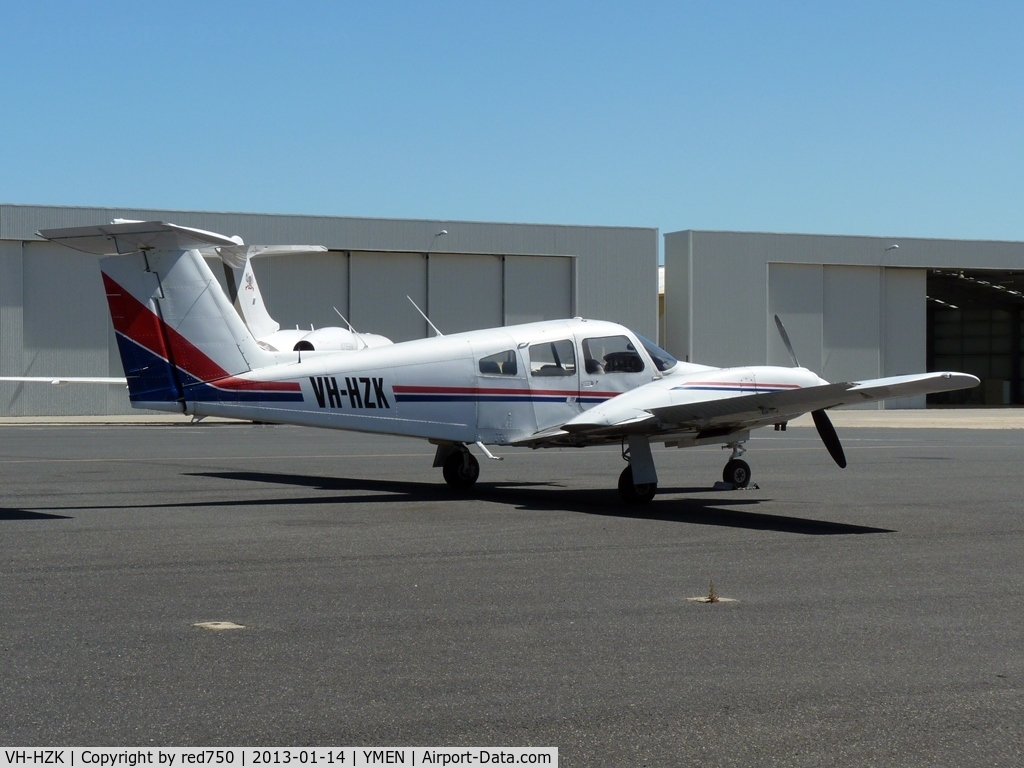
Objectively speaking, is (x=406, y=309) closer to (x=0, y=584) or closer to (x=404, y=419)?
(x=404, y=419)

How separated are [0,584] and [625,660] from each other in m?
4.81

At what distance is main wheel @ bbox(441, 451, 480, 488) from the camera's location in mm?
16156

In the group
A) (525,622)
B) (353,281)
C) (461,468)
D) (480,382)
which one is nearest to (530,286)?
(353,281)

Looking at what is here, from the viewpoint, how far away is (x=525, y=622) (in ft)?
24.9

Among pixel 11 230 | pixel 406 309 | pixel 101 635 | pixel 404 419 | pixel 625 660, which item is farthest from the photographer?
pixel 406 309

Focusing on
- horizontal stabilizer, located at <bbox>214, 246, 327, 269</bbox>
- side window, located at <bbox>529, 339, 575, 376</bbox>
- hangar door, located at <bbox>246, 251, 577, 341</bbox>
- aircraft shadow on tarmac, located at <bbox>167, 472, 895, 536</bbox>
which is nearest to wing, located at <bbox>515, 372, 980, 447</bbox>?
side window, located at <bbox>529, 339, 575, 376</bbox>

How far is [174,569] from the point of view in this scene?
31.0ft

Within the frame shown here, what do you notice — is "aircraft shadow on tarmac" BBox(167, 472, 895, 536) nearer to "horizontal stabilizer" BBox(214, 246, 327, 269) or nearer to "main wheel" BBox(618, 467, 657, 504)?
"main wheel" BBox(618, 467, 657, 504)

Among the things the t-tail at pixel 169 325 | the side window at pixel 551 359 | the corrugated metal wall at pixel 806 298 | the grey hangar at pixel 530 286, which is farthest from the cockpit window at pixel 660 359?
the corrugated metal wall at pixel 806 298

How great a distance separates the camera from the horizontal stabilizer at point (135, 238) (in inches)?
518

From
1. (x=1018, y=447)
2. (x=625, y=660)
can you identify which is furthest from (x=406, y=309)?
(x=625, y=660)
